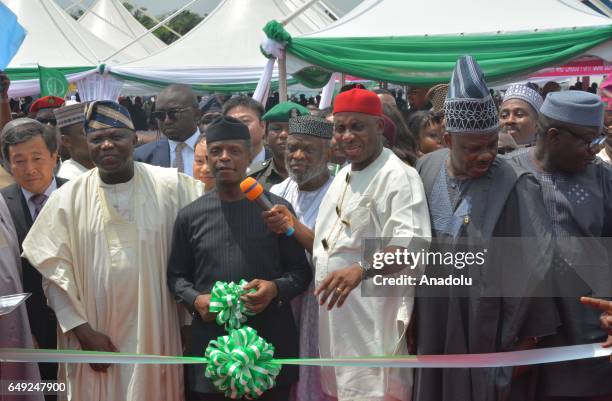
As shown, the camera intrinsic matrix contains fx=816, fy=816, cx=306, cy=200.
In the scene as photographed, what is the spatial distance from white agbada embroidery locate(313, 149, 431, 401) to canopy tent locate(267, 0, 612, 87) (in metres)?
4.59

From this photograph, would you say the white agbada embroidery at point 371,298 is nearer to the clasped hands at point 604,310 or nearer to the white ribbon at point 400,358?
the white ribbon at point 400,358

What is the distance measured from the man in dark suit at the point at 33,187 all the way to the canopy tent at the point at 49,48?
11874 millimetres

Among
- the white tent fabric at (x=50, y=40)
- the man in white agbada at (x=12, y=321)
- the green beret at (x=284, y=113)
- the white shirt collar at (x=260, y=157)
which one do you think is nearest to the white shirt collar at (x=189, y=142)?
the white shirt collar at (x=260, y=157)

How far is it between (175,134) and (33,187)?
1.95 m

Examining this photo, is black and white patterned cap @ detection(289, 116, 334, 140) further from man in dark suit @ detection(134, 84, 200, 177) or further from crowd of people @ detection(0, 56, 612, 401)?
man in dark suit @ detection(134, 84, 200, 177)

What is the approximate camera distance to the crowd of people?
11.6 ft

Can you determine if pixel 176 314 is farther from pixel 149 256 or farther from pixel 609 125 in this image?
pixel 609 125

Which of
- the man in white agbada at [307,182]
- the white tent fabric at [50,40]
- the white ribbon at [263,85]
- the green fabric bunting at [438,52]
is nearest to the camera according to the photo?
the man in white agbada at [307,182]

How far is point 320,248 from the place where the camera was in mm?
3938

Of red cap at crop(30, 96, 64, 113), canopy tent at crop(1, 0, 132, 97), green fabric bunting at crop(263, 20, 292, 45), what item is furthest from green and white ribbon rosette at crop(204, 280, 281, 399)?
canopy tent at crop(1, 0, 132, 97)

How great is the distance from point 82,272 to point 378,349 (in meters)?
1.52

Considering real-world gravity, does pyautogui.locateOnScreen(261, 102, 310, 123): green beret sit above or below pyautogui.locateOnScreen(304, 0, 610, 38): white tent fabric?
below

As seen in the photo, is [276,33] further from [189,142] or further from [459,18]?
[189,142]

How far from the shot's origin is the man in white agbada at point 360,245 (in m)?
3.68
